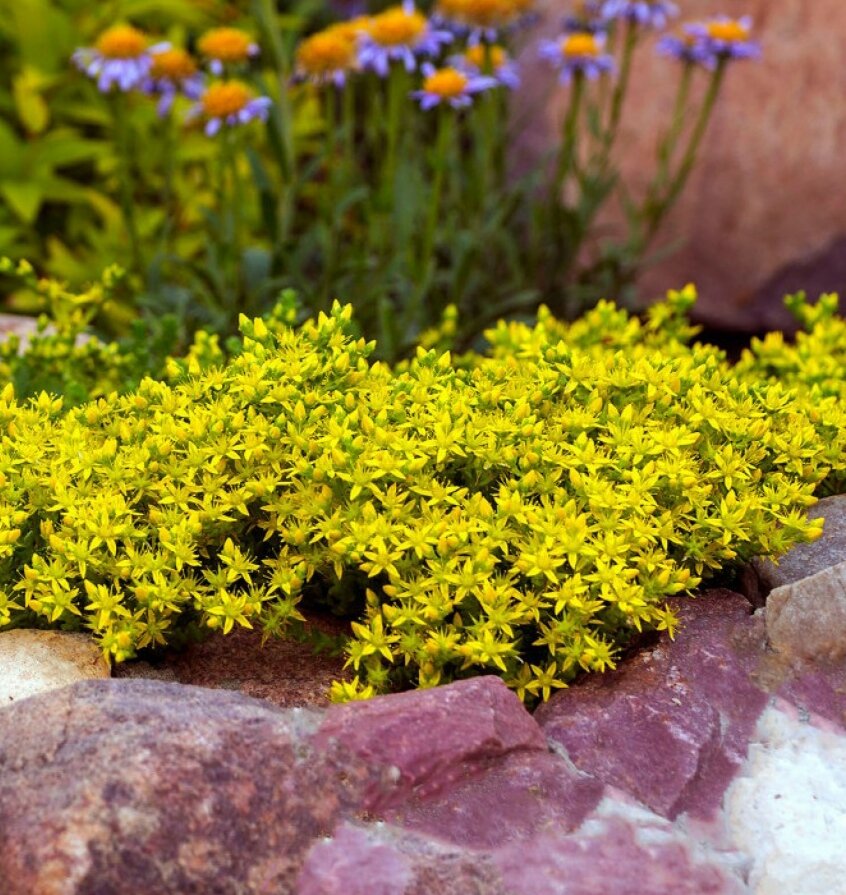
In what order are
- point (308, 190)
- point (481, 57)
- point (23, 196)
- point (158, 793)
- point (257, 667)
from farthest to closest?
1. point (308, 190)
2. point (23, 196)
3. point (481, 57)
4. point (257, 667)
5. point (158, 793)

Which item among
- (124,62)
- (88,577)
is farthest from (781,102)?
(88,577)

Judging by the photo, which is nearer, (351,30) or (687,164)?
(351,30)

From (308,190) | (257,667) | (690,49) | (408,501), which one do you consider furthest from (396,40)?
(257,667)

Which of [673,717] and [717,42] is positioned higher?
[717,42]

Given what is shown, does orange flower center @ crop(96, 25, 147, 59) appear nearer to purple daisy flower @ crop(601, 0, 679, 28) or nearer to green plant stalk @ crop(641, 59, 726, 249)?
purple daisy flower @ crop(601, 0, 679, 28)

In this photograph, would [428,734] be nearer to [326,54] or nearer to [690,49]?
[326,54]

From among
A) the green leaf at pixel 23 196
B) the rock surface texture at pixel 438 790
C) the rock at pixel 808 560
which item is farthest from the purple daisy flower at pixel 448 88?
the rock surface texture at pixel 438 790

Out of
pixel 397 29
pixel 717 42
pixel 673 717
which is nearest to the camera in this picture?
pixel 673 717

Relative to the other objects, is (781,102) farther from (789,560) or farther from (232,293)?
(789,560)
